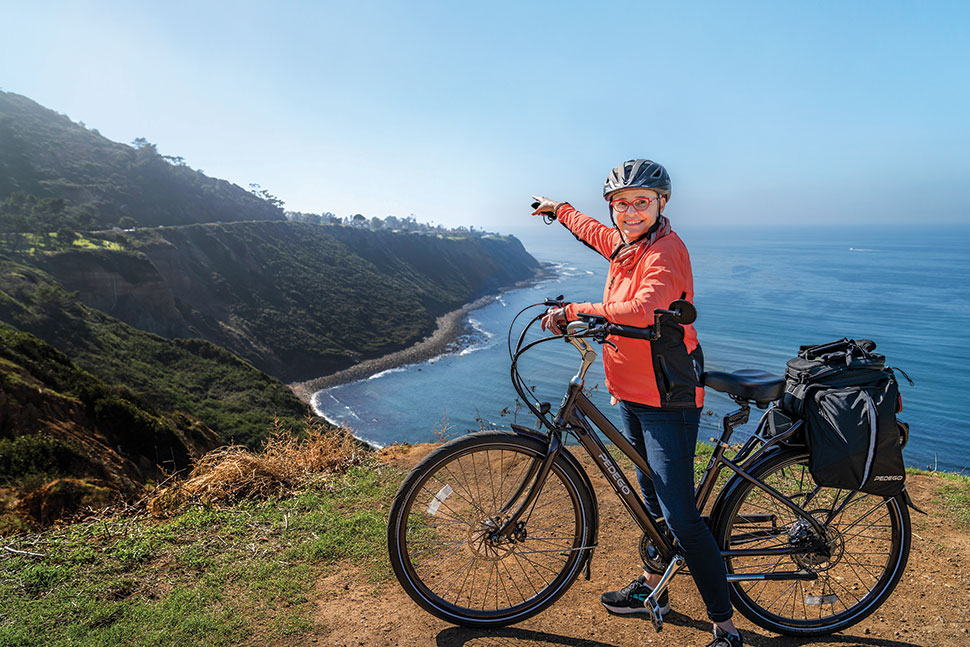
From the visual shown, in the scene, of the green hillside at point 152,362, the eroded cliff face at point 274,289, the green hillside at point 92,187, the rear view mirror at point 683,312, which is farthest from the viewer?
the green hillside at point 92,187

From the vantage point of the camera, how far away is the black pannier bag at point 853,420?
2287 millimetres

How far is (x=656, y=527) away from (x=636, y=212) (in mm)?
1608

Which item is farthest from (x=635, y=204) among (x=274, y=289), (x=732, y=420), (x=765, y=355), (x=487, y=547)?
(x=274, y=289)

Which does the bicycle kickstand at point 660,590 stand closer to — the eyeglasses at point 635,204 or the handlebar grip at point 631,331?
the handlebar grip at point 631,331

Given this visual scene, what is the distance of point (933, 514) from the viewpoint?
13.9 ft

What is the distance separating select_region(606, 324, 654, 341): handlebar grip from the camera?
218 cm

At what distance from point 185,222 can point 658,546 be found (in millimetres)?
99308

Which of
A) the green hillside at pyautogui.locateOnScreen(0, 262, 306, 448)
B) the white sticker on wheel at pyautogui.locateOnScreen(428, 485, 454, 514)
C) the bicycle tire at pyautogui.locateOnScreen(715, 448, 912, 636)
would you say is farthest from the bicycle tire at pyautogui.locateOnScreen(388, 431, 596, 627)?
the green hillside at pyautogui.locateOnScreen(0, 262, 306, 448)

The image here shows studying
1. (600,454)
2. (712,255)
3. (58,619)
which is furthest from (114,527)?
(712,255)

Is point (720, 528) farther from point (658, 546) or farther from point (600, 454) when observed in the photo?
point (600, 454)

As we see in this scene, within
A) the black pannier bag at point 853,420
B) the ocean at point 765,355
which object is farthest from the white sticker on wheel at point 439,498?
the ocean at point 765,355

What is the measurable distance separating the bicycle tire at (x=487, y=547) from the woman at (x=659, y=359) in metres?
0.44

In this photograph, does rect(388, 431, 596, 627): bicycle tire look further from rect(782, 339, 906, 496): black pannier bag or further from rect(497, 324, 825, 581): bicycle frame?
rect(782, 339, 906, 496): black pannier bag

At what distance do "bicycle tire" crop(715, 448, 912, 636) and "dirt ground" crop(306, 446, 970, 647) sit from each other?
113mm
